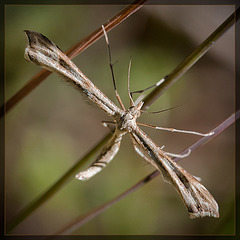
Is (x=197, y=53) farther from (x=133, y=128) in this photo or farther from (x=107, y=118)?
(x=107, y=118)

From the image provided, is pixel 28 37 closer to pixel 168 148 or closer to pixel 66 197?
pixel 66 197

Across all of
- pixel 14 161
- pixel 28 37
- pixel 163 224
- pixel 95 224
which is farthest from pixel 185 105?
pixel 28 37

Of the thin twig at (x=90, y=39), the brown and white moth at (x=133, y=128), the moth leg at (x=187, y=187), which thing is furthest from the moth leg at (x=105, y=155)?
the thin twig at (x=90, y=39)

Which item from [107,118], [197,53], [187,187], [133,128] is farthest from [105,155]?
[107,118]

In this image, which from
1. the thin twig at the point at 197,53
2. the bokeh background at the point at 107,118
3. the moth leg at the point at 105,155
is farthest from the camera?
the bokeh background at the point at 107,118

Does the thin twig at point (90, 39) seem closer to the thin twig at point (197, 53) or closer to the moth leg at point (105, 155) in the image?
the thin twig at point (197, 53)

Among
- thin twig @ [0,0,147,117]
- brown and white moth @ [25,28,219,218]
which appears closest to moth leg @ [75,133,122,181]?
brown and white moth @ [25,28,219,218]
